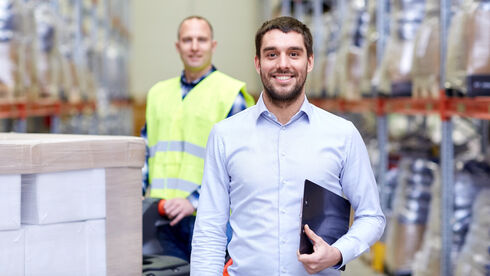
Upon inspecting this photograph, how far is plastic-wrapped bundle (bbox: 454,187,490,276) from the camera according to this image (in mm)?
4238

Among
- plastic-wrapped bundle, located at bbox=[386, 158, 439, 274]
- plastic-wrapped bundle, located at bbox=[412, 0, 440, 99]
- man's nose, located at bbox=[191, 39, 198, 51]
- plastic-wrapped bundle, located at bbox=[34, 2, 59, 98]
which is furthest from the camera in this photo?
plastic-wrapped bundle, located at bbox=[34, 2, 59, 98]

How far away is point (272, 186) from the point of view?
7.50 feet

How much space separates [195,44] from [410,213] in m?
2.78

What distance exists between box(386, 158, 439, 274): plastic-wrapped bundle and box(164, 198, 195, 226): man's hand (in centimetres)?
280

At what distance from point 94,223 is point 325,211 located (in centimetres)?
74

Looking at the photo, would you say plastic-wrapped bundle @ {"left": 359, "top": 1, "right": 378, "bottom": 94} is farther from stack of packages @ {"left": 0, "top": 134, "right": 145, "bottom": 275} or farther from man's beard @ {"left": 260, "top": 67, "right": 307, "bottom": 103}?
stack of packages @ {"left": 0, "top": 134, "right": 145, "bottom": 275}

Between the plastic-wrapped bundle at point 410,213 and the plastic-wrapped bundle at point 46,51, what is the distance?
3.76 meters

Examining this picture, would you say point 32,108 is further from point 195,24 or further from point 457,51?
point 457,51

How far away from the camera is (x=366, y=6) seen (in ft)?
24.0

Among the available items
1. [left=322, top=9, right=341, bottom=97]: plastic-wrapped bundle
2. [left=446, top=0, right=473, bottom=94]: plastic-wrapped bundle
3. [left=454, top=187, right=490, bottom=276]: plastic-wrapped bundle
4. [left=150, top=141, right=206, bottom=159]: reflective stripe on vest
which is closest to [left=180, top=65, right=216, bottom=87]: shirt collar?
[left=150, top=141, right=206, bottom=159]: reflective stripe on vest

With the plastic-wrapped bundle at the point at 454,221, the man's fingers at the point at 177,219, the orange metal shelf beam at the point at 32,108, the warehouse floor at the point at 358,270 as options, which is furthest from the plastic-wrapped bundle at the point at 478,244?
the orange metal shelf beam at the point at 32,108

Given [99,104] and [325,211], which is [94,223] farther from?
[99,104]

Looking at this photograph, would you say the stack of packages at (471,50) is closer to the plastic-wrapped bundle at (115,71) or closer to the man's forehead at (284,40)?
the man's forehead at (284,40)

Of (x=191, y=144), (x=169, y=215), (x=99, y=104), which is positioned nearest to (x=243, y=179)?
(x=169, y=215)
